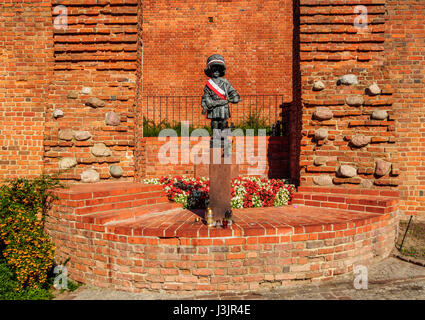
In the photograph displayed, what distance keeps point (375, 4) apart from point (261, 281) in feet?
17.4

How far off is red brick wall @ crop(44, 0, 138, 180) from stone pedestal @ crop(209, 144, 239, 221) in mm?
2126

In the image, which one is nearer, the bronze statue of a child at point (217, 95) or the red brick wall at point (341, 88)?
the bronze statue of a child at point (217, 95)

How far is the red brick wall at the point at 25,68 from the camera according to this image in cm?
519

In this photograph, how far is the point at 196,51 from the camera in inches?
424

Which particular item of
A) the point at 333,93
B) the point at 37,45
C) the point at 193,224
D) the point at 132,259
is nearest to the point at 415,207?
the point at 333,93

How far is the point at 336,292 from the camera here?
296 cm

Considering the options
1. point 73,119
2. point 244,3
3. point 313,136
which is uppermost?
point 244,3

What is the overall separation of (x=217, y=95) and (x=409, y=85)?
4220mm

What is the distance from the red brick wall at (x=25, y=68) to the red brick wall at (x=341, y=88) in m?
5.13

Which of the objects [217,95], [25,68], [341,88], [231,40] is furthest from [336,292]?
[231,40]

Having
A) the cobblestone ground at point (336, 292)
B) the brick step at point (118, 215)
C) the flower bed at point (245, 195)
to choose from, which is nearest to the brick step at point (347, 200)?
the flower bed at point (245, 195)

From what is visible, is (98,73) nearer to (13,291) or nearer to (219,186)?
(219,186)

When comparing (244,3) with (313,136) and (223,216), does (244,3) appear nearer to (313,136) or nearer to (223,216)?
(313,136)

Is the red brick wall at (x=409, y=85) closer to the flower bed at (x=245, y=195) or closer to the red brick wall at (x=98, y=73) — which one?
the flower bed at (x=245, y=195)
